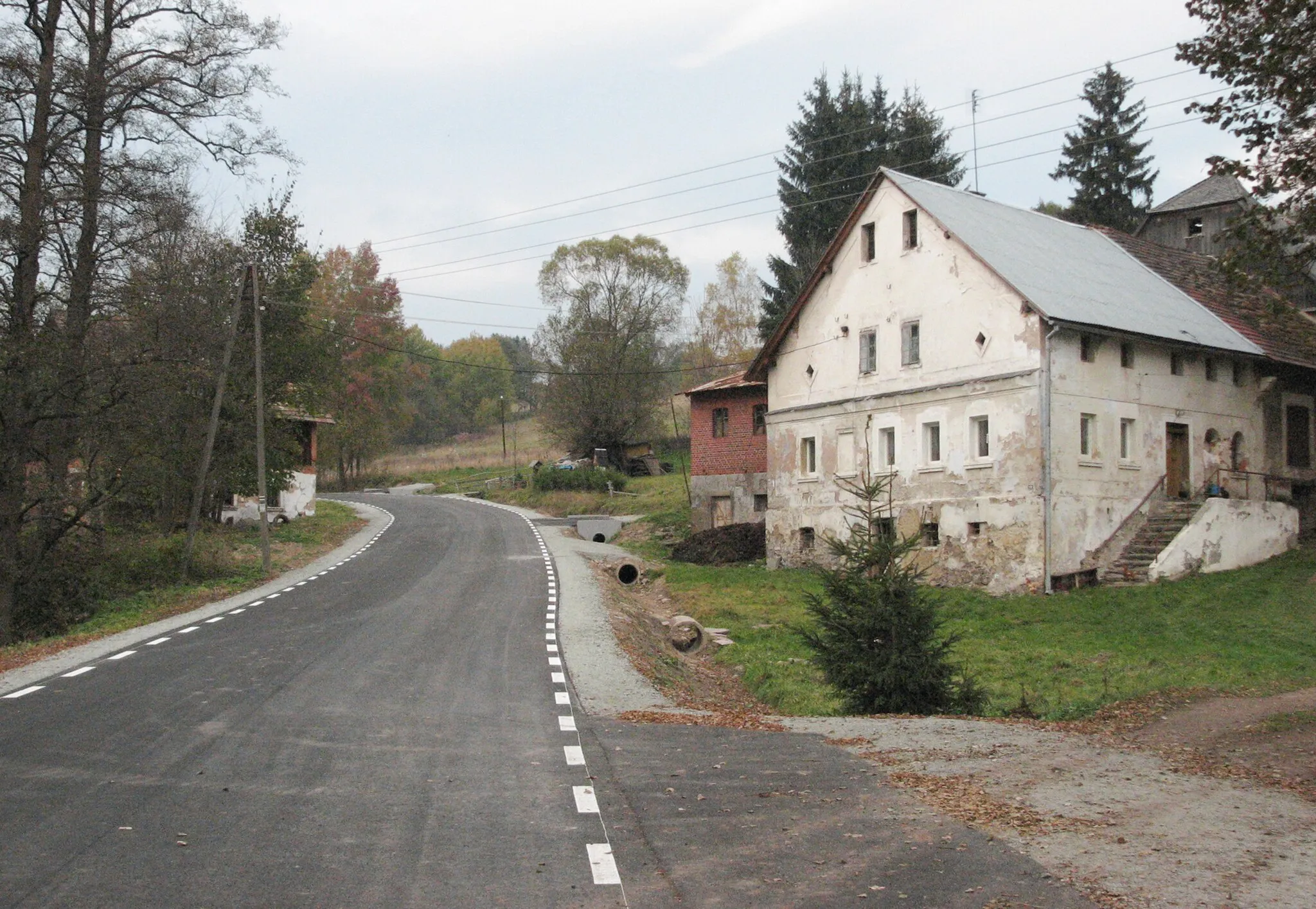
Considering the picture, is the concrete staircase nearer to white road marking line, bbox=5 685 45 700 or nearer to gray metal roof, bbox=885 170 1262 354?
gray metal roof, bbox=885 170 1262 354

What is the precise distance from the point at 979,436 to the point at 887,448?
12.1 feet

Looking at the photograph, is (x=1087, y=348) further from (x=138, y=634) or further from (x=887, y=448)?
(x=138, y=634)

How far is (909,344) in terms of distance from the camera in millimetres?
35094

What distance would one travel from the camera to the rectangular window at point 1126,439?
32531 mm

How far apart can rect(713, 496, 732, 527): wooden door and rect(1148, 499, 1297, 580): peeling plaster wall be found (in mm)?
19536

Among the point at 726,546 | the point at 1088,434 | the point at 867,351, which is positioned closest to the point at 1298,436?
the point at 1088,434

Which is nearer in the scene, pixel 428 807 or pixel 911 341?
pixel 428 807

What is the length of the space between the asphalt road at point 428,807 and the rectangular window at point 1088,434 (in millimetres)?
20556

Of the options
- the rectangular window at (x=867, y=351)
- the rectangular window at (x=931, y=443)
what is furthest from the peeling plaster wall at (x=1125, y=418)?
the rectangular window at (x=867, y=351)

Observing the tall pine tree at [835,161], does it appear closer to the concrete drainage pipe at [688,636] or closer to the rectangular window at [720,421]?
the rectangular window at [720,421]

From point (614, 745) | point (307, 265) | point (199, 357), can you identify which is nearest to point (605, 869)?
point (614, 745)

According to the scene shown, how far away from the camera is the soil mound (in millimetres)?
42500

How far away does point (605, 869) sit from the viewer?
21.5 ft

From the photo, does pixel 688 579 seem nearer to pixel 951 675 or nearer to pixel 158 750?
pixel 951 675
